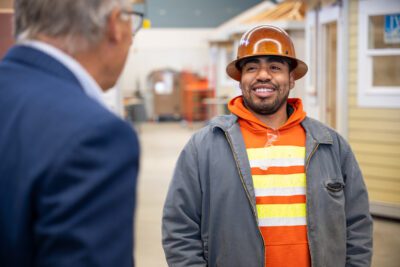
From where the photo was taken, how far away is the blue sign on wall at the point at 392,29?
633cm

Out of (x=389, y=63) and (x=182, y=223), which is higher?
(x=389, y=63)

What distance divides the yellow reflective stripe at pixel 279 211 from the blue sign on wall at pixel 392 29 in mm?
4722

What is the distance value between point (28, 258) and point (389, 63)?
6063 millimetres

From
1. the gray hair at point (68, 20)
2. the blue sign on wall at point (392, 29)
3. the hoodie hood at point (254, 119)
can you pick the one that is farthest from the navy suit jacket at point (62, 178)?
the blue sign on wall at point (392, 29)

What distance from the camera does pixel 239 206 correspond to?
2232mm

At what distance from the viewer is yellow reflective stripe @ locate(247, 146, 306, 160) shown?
2.31 metres

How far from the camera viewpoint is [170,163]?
11109 mm

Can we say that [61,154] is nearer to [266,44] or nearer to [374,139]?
[266,44]

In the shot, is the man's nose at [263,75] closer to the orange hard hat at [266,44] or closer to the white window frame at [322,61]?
the orange hard hat at [266,44]

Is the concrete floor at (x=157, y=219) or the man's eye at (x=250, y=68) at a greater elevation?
the man's eye at (x=250, y=68)

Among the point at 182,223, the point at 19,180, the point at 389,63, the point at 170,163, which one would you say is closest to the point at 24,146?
the point at 19,180

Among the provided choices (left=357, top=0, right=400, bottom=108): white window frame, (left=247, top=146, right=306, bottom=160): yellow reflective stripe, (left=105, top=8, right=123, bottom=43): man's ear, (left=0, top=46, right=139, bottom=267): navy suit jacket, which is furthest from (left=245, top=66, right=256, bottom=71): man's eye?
(left=357, top=0, right=400, bottom=108): white window frame

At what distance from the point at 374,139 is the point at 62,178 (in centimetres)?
592

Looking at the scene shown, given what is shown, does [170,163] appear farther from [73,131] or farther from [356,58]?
[73,131]
